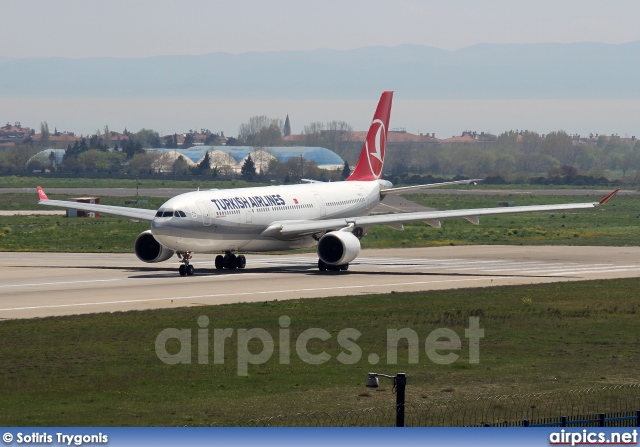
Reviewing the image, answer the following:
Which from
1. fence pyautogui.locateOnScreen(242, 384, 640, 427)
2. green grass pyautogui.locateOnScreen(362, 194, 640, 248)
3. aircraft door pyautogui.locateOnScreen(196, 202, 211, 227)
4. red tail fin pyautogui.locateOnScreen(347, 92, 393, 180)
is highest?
red tail fin pyautogui.locateOnScreen(347, 92, 393, 180)

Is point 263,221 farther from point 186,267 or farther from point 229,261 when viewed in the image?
point 186,267

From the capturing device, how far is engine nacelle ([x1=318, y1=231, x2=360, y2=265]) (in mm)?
61938

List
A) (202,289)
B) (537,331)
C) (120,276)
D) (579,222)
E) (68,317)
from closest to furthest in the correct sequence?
(537,331)
(68,317)
(202,289)
(120,276)
(579,222)

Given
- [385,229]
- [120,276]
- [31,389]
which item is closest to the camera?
[31,389]

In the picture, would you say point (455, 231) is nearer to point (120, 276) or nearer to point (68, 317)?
point (120, 276)

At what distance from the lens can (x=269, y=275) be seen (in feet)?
203

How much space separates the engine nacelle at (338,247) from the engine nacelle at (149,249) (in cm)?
822

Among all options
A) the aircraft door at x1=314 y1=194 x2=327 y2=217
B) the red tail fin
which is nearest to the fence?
the aircraft door at x1=314 y1=194 x2=327 y2=217

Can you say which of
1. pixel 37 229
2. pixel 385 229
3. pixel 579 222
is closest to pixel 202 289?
pixel 385 229

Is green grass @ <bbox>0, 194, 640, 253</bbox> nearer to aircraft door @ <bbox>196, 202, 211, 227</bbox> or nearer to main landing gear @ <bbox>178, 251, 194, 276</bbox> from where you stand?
main landing gear @ <bbox>178, 251, 194, 276</bbox>

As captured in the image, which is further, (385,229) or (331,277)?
(385,229)

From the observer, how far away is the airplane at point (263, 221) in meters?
58.9

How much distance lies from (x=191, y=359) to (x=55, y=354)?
413 cm

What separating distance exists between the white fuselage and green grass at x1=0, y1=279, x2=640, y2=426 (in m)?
12.1
